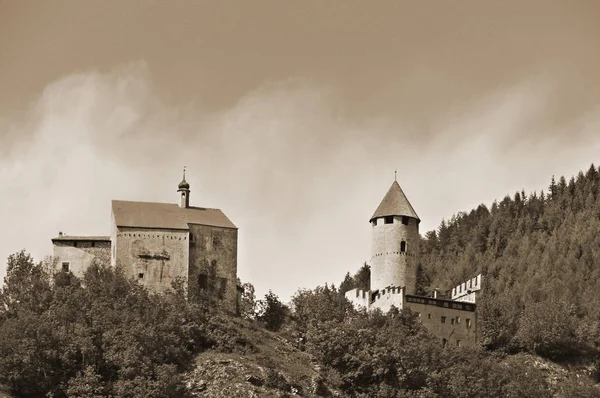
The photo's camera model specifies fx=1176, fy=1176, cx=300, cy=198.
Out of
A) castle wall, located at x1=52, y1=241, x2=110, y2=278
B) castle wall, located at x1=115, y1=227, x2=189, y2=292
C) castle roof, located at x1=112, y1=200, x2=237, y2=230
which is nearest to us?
castle wall, located at x1=115, y1=227, x2=189, y2=292

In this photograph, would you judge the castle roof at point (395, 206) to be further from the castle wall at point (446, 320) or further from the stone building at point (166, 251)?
the stone building at point (166, 251)

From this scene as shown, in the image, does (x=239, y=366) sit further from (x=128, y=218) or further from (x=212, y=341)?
(x=128, y=218)

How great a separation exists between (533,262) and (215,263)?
39594 millimetres

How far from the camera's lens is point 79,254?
70.9 metres

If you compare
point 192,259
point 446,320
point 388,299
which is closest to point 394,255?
point 388,299

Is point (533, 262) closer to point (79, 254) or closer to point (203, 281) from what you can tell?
point (203, 281)

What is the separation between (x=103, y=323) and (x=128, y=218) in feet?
32.4

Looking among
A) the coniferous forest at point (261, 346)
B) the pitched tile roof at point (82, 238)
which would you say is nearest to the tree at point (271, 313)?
the coniferous forest at point (261, 346)

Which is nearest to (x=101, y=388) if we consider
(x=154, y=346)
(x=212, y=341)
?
(x=154, y=346)

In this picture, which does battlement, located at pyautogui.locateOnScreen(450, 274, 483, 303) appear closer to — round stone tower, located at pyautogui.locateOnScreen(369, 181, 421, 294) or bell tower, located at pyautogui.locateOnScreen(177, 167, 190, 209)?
round stone tower, located at pyautogui.locateOnScreen(369, 181, 421, 294)

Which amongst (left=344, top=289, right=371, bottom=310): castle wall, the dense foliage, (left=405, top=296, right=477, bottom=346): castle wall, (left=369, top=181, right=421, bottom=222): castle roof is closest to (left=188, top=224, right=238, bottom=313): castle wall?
the dense foliage

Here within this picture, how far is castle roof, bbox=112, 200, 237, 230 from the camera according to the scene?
2790 inches

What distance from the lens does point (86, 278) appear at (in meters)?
67.9

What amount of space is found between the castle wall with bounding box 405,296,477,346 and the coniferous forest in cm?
91
